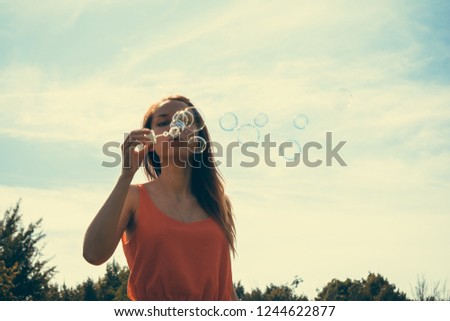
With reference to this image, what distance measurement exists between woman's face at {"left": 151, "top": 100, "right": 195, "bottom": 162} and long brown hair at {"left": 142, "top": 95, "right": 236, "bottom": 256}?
2.3 inches

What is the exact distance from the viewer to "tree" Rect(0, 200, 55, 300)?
30672 mm

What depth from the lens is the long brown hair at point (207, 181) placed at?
13.4 feet

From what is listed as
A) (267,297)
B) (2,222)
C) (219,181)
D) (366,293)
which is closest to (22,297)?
(2,222)

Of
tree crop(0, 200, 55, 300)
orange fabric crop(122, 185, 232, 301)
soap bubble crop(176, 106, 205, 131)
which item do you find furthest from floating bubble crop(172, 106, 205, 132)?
tree crop(0, 200, 55, 300)

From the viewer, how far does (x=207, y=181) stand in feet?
14.3

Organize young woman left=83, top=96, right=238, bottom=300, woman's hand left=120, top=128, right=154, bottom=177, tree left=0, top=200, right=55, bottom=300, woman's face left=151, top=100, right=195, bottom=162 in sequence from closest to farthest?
young woman left=83, top=96, right=238, bottom=300 → woman's hand left=120, top=128, right=154, bottom=177 → woman's face left=151, top=100, right=195, bottom=162 → tree left=0, top=200, right=55, bottom=300

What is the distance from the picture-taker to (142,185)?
396cm

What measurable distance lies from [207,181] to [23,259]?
2873 centimetres

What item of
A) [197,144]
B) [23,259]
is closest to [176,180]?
[197,144]

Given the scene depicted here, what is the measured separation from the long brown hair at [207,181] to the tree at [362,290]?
33.2 meters

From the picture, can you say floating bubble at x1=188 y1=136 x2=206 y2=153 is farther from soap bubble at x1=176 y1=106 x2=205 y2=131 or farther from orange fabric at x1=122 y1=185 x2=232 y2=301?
orange fabric at x1=122 y1=185 x2=232 y2=301

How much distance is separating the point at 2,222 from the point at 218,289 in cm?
2996

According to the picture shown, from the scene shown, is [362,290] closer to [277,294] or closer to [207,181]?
[277,294]

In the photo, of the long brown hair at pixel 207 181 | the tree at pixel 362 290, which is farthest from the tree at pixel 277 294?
the long brown hair at pixel 207 181
